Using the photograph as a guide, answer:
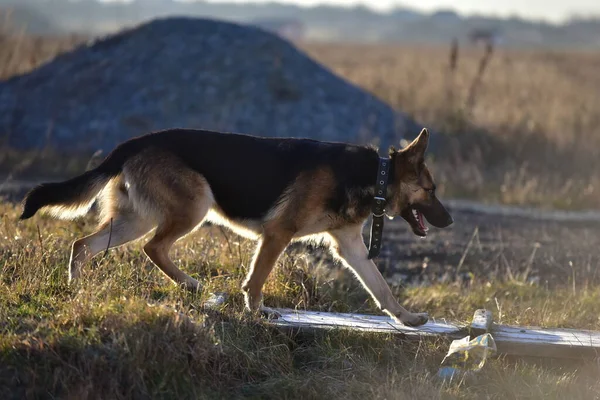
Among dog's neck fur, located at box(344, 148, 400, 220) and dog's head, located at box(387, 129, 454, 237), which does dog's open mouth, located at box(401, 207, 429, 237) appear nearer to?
dog's head, located at box(387, 129, 454, 237)

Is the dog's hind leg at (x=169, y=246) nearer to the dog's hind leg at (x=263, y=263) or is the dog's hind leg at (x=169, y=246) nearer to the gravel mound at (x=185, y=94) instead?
the dog's hind leg at (x=263, y=263)

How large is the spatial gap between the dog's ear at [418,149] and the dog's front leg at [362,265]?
64cm

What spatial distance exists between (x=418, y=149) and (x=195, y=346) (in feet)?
7.46

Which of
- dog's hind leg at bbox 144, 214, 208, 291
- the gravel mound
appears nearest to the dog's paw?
dog's hind leg at bbox 144, 214, 208, 291

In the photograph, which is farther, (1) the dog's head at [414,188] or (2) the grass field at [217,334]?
(1) the dog's head at [414,188]

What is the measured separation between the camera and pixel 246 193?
6336 mm

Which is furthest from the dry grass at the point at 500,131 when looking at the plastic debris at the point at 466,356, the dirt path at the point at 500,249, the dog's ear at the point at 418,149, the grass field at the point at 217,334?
the plastic debris at the point at 466,356

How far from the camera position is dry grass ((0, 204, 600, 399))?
500cm

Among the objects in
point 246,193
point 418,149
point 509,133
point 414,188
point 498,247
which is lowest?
point 498,247

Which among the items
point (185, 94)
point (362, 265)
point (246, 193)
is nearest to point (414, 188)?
point (362, 265)

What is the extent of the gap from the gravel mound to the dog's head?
877cm

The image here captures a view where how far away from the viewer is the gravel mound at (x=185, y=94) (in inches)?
610

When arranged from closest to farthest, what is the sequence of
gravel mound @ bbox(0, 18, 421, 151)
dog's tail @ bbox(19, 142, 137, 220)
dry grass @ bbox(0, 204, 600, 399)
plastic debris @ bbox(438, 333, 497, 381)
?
dry grass @ bbox(0, 204, 600, 399)
plastic debris @ bbox(438, 333, 497, 381)
dog's tail @ bbox(19, 142, 137, 220)
gravel mound @ bbox(0, 18, 421, 151)

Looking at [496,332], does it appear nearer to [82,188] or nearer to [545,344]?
[545,344]
